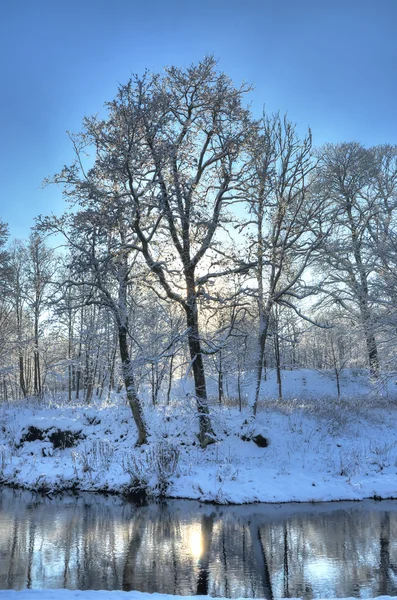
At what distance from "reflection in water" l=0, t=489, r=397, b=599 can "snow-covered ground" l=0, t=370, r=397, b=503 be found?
3.32 feet

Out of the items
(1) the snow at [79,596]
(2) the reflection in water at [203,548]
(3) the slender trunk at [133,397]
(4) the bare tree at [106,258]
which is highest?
(4) the bare tree at [106,258]

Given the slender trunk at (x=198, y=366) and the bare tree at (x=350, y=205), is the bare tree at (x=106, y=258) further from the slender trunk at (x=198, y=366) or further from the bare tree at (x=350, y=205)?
the bare tree at (x=350, y=205)

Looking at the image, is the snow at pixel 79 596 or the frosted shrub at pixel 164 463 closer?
the snow at pixel 79 596

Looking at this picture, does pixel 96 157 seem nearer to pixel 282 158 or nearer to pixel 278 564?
pixel 282 158

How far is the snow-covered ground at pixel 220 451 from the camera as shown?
48.0 ft

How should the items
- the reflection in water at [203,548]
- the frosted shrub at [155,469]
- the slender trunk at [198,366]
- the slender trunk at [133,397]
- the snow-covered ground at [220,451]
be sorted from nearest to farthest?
the reflection in water at [203,548] < the snow-covered ground at [220,451] < the frosted shrub at [155,469] < the slender trunk at [198,366] < the slender trunk at [133,397]

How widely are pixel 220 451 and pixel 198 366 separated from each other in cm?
332

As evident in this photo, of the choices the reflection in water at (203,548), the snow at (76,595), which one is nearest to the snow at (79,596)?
the snow at (76,595)

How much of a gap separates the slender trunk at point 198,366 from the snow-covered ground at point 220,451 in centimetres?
40

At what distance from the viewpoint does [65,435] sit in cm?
1914

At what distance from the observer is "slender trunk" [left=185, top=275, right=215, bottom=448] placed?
56.7ft

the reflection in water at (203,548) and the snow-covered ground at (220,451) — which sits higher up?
the snow-covered ground at (220,451)

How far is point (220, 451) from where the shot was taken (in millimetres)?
16875

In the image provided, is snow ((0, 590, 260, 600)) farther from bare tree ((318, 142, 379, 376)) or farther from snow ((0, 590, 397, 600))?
bare tree ((318, 142, 379, 376))
